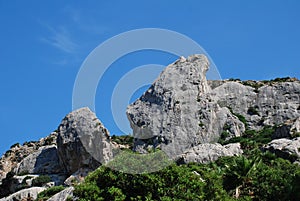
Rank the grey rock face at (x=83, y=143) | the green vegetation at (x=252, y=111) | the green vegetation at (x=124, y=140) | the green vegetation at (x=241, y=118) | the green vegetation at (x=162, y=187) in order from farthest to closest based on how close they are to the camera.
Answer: the green vegetation at (x=124, y=140)
the green vegetation at (x=252, y=111)
the green vegetation at (x=241, y=118)
the grey rock face at (x=83, y=143)
the green vegetation at (x=162, y=187)

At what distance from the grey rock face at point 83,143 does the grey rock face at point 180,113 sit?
13.3 ft

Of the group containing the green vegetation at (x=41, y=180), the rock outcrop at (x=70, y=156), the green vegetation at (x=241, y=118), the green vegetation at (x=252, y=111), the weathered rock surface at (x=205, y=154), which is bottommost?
the weathered rock surface at (x=205, y=154)

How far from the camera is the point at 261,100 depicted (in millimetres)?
61344

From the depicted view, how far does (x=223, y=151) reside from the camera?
41.3 metres

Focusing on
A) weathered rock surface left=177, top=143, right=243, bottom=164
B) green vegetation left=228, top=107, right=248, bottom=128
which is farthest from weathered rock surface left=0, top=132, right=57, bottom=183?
weathered rock surface left=177, top=143, right=243, bottom=164

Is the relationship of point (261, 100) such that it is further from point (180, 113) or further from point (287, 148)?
point (287, 148)

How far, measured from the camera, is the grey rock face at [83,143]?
161 ft

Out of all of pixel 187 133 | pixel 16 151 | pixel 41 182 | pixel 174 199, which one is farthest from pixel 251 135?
pixel 174 199

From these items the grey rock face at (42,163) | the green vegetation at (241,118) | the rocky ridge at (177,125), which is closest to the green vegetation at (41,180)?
the rocky ridge at (177,125)

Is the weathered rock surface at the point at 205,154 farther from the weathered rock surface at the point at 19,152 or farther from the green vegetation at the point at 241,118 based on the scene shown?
the weathered rock surface at the point at 19,152

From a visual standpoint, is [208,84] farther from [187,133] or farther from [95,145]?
[95,145]

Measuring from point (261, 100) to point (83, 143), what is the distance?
2368 centimetres

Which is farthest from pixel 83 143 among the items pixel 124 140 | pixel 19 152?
pixel 124 140

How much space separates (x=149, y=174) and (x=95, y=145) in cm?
2784
